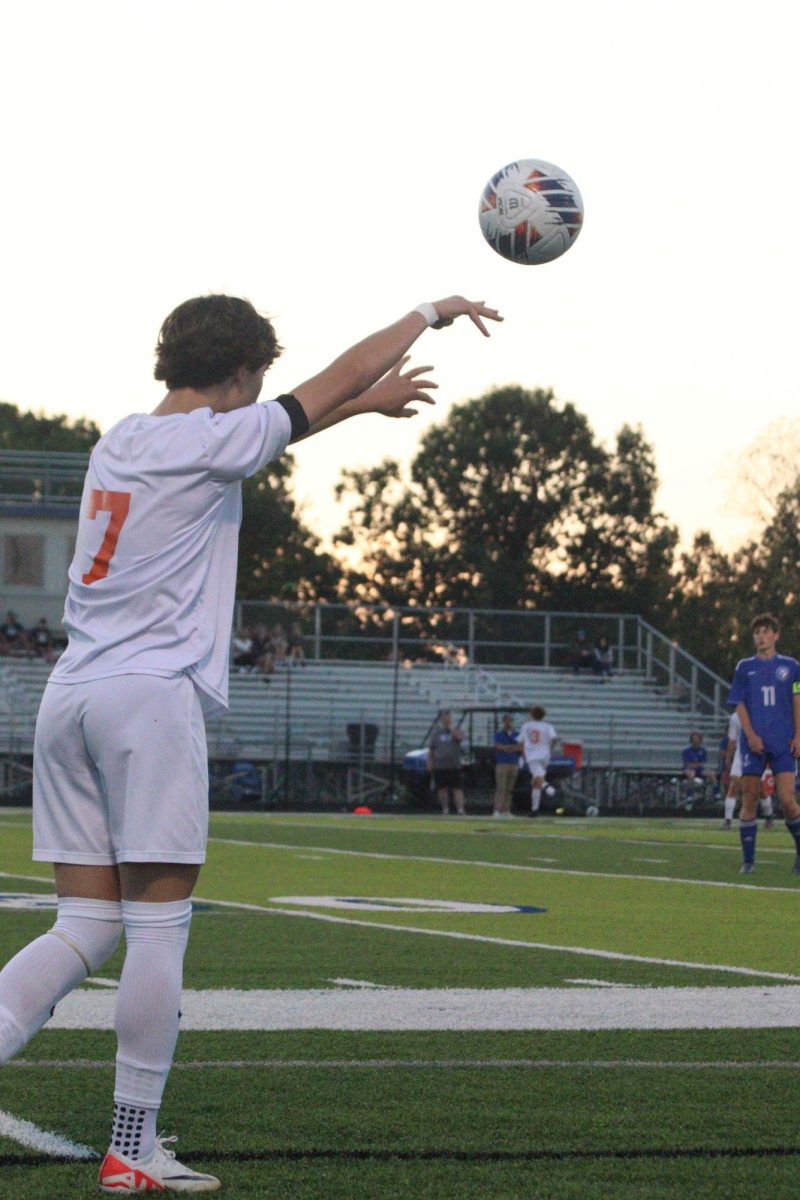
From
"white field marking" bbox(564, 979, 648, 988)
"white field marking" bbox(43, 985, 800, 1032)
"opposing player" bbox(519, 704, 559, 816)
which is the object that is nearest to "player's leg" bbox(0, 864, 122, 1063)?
"white field marking" bbox(43, 985, 800, 1032)

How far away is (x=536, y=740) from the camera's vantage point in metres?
30.5

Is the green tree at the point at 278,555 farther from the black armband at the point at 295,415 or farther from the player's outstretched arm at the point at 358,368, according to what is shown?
the black armband at the point at 295,415

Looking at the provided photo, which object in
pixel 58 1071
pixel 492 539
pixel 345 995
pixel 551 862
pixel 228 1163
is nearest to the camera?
pixel 228 1163

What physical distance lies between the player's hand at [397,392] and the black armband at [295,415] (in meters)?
0.30

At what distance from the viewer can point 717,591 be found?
7175 centimetres

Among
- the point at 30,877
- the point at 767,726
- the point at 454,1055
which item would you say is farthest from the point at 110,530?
the point at 767,726

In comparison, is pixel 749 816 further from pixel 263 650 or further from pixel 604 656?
pixel 604 656

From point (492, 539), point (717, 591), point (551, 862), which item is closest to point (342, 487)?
point (492, 539)

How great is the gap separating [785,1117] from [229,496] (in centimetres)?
210

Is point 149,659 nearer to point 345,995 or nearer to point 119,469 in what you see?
point 119,469

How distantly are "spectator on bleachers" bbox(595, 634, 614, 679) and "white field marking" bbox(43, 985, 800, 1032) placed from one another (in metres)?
37.5

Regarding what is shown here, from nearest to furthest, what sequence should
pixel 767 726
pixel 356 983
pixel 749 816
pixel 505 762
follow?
pixel 356 983 < pixel 767 726 < pixel 749 816 < pixel 505 762

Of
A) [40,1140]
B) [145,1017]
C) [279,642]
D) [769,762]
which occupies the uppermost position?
[279,642]

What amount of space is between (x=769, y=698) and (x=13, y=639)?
29.3 metres
